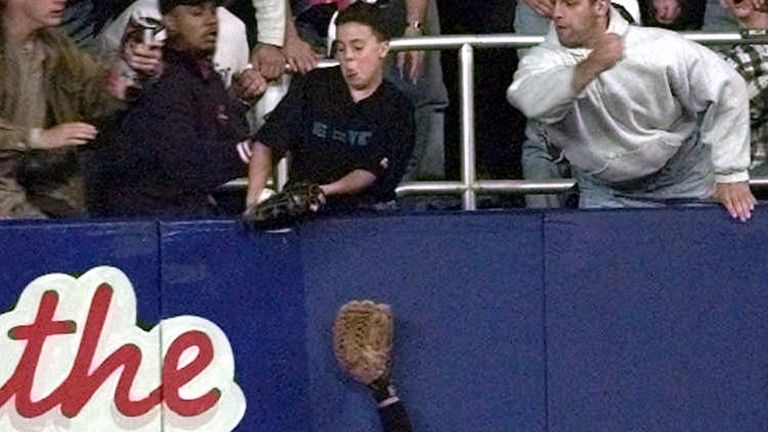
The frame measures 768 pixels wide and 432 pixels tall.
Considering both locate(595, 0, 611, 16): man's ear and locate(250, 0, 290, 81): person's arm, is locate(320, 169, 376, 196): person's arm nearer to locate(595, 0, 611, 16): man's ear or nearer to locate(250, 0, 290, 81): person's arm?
locate(250, 0, 290, 81): person's arm

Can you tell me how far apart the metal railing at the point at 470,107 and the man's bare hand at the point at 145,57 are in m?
0.70

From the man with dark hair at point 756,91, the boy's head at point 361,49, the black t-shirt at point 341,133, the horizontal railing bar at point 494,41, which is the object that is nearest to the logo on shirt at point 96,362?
the black t-shirt at point 341,133

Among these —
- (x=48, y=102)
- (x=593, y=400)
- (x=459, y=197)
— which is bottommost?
(x=593, y=400)

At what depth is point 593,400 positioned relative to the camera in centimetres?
823

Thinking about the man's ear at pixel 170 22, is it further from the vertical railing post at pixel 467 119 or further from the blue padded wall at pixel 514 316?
the vertical railing post at pixel 467 119

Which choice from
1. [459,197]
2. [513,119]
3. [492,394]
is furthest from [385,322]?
[513,119]

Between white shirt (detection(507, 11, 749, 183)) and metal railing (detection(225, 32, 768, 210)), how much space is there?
1.39 ft

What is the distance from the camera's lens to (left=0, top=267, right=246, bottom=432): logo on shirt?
795 centimetres

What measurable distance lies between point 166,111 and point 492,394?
1.55 meters

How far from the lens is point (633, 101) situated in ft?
26.7

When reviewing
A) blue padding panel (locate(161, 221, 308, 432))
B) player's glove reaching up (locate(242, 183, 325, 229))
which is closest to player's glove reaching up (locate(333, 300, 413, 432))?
blue padding panel (locate(161, 221, 308, 432))

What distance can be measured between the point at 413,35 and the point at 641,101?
1.33 m

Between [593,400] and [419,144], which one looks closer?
[593,400]

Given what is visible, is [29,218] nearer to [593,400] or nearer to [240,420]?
[240,420]
